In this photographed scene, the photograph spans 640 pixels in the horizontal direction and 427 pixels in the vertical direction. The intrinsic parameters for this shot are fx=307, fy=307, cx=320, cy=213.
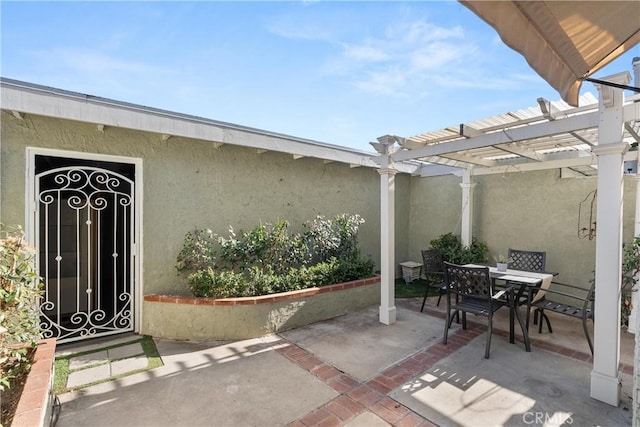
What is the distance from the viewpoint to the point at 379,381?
3932 millimetres

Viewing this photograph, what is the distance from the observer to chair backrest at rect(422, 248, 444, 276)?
7244 mm

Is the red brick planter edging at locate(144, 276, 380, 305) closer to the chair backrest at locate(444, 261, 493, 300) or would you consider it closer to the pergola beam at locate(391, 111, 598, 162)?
the chair backrest at locate(444, 261, 493, 300)

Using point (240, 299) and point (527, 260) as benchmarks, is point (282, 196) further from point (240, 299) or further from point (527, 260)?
point (527, 260)

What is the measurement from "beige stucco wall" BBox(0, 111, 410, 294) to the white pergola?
2.25 meters

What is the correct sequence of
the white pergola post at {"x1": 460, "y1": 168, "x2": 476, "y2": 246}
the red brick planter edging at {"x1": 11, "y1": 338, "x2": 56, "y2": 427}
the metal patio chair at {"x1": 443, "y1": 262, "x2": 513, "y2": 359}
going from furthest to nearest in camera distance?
the white pergola post at {"x1": 460, "y1": 168, "x2": 476, "y2": 246}, the metal patio chair at {"x1": 443, "y1": 262, "x2": 513, "y2": 359}, the red brick planter edging at {"x1": 11, "y1": 338, "x2": 56, "y2": 427}

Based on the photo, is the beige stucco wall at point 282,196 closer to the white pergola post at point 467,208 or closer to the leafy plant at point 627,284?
the white pergola post at point 467,208

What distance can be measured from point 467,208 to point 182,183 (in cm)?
711

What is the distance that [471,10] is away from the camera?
4.72ft

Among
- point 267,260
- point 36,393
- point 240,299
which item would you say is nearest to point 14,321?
point 36,393

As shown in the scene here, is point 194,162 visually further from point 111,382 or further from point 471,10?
point 471,10

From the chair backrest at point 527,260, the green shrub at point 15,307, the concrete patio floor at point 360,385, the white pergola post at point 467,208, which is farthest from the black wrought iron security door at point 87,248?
the chair backrest at point 527,260

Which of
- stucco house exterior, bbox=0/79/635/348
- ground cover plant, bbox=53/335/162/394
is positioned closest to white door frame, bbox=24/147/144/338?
stucco house exterior, bbox=0/79/635/348

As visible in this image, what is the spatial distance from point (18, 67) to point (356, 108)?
23.2 feet

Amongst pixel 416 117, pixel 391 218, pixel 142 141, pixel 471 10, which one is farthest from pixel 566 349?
pixel 142 141
